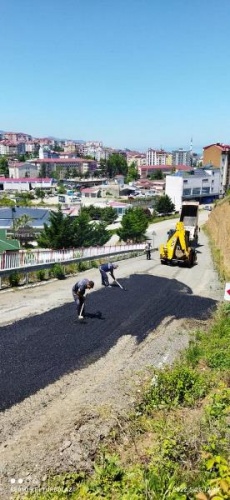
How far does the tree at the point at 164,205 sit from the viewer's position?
3305 inches

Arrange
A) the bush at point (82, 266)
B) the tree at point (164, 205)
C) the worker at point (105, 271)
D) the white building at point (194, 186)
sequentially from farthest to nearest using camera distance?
1. the white building at point (194, 186)
2. the tree at point (164, 205)
3. the bush at point (82, 266)
4. the worker at point (105, 271)

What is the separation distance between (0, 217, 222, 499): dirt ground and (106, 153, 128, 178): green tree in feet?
600

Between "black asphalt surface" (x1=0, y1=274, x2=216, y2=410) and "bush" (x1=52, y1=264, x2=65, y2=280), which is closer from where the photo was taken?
"black asphalt surface" (x1=0, y1=274, x2=216, y2=410)

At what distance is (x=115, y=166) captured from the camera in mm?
189000

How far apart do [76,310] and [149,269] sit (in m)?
9.13

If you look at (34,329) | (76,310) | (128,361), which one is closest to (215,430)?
(128,361)

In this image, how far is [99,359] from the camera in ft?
26.8

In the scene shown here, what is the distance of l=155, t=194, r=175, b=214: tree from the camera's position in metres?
83.9

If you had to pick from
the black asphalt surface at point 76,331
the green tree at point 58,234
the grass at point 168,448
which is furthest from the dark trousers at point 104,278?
the green tree at point 58,234

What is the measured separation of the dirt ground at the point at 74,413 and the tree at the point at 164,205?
75265 mm

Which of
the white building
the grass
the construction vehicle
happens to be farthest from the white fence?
the white building

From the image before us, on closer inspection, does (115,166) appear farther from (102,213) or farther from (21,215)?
(21,215)

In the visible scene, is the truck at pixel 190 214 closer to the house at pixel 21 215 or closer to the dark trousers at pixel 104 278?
the dark trousers at pixel 104 278

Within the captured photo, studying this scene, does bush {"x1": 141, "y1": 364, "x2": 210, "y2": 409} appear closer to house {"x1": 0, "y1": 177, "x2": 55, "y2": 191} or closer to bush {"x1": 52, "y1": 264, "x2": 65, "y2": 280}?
bush {"x1": 52, "y1": 264, "x2": 65, "y2": 280}
